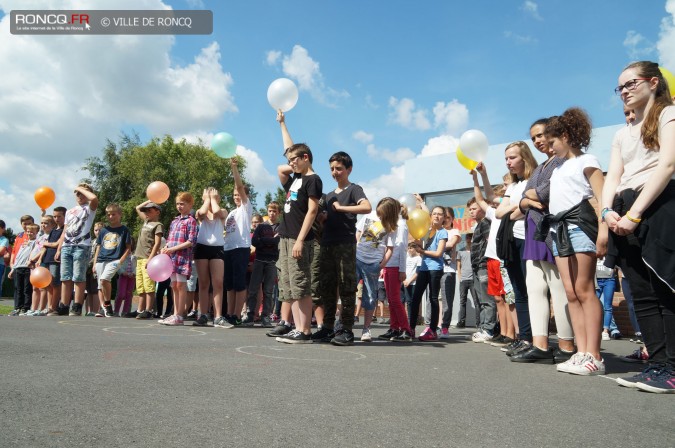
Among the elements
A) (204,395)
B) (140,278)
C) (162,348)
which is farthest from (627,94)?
(140,278)

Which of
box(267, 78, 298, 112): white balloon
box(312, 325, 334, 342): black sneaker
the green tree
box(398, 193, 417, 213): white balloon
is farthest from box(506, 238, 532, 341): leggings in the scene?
the green tree

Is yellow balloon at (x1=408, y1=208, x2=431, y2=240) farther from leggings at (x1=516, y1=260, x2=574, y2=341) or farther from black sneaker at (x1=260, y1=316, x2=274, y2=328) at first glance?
leggings at (x1=516, y1=260, x2=574, y2=341)

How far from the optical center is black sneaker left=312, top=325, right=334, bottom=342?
18.1ft

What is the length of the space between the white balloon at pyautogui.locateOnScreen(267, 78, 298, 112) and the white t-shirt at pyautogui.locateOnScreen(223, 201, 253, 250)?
166cm

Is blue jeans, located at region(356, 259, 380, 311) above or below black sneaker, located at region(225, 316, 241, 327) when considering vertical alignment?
above

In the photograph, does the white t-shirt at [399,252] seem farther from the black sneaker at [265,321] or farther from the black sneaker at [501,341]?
the black sneaker at [265,321]

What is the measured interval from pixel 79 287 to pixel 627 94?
831 centimetres

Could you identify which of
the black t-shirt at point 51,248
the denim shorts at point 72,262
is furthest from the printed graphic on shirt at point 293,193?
the black t-shirt at point 51,248

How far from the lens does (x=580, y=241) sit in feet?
12.6

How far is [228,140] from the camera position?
7539 mm

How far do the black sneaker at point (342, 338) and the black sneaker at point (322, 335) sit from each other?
0.26 m

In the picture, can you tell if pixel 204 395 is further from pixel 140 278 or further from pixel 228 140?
pixel 140 278

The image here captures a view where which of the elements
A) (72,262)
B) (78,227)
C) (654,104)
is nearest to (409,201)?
(78,227)

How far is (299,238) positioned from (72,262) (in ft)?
17.3
